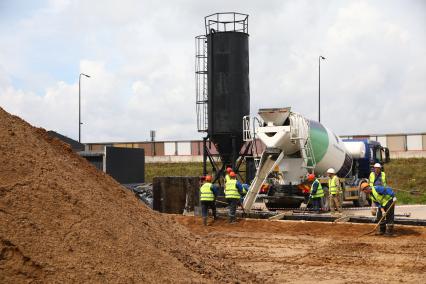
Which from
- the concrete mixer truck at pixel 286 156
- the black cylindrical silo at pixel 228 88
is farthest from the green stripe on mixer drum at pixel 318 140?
the black cylindrical silo at pixel 228 88

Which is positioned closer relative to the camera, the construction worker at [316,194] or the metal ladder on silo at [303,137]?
the construction worker at [316,194]

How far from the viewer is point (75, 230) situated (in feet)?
26.7

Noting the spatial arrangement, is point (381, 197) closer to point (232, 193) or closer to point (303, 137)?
point (232, 193)

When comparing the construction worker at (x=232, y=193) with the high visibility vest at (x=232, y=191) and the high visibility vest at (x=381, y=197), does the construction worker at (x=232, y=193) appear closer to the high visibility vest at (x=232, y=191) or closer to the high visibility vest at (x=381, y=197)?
the high visibility vest at (x=232, y=191)

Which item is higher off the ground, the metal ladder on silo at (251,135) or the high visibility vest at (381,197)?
the metal ladder on silo at (251,135)

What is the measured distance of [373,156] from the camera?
94.7ft

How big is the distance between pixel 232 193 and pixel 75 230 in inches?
432

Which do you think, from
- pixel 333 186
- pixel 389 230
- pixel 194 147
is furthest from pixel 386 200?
→ pixel 194 147

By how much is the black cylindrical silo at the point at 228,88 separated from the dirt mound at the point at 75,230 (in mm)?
16894

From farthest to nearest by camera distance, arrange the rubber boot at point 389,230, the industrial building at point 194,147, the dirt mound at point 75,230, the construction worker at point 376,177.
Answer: the industrial building at point 194,147 → the construction worker at point 376,177 → the rubber boot at point 389,230 → the dirt mound at point 75,230

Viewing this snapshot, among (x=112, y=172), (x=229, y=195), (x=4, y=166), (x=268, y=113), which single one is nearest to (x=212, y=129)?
(x=112, y=172)

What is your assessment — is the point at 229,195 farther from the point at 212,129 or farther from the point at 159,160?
the point at 159,160

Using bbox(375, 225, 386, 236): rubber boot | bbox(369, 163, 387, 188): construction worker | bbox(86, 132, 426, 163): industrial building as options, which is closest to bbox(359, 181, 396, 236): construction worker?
bbox(375, 225, 386, 236): rubber boot

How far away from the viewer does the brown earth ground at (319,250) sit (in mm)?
11156
